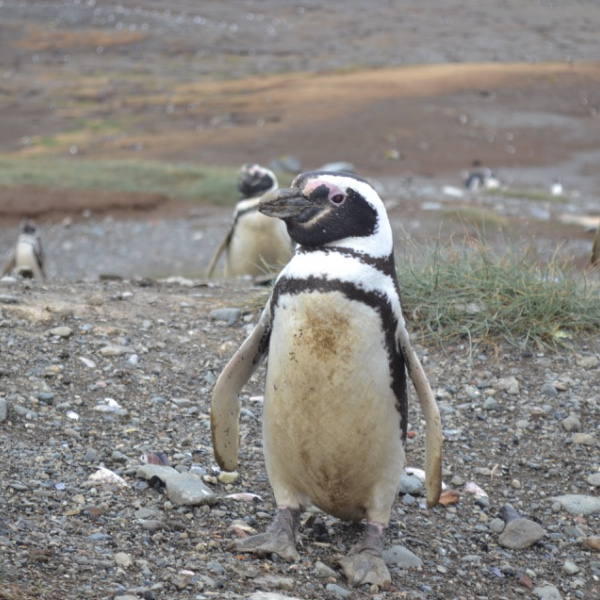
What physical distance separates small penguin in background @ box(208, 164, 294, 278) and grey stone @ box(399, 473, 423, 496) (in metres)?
4.88

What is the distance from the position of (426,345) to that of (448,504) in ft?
4.83

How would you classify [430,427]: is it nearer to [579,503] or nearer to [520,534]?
[520,534]

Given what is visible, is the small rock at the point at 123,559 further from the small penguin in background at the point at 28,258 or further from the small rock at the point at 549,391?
the small penguin in background at the point at 28,258

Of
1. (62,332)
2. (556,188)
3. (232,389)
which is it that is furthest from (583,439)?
(556,188)

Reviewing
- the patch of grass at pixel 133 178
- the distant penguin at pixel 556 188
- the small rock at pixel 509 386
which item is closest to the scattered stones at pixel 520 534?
the small rock at pixel 509 386

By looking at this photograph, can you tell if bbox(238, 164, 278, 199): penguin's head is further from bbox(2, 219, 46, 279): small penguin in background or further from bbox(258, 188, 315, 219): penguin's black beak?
bbox(258, 188, 315, 219): penguin's black beak

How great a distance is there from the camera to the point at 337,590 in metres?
3.02

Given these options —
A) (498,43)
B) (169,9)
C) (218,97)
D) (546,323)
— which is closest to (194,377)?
(546,323)

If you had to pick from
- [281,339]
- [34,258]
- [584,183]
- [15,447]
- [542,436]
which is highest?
[281,339]

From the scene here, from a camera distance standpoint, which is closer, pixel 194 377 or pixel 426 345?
pixel 194 377

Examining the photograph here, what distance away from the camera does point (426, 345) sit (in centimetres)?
529

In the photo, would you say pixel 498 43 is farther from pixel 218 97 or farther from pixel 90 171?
pixel 90 171

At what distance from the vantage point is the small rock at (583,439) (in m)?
4.51

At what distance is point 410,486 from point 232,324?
1.86 meters
